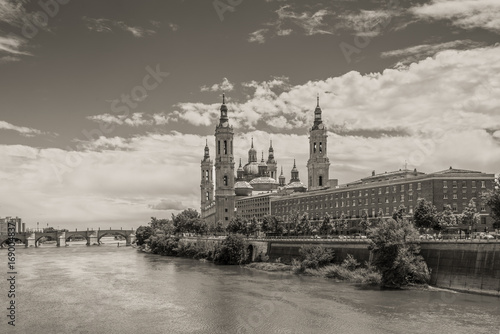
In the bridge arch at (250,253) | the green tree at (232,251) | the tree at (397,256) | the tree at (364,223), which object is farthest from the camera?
the tree at (364,223)

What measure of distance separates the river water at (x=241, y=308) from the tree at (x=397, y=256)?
2.91 meters

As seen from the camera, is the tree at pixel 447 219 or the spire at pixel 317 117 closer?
the tree at pixel 447 219

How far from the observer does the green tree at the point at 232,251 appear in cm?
10550

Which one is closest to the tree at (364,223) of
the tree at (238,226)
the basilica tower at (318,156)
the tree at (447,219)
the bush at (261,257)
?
the tree at (447,219)

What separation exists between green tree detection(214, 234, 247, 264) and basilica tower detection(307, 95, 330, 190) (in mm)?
82868

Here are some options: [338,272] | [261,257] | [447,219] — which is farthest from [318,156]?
[338,272]

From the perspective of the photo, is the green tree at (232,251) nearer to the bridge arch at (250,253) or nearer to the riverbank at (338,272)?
the bridge arch at (250,253)

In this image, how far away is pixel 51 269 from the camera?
339ft

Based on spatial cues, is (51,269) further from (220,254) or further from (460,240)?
(460,240)

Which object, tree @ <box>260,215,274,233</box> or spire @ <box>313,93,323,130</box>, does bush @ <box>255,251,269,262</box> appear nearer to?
tree @ <box>260,215,274,233</box>

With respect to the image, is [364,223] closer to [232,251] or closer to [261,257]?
[261,257]

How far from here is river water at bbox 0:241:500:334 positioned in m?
46.5

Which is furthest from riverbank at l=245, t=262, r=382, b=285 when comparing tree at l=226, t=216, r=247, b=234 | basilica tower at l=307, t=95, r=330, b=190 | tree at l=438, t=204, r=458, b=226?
basilica tower at l=307, t=95, r=330, b=190

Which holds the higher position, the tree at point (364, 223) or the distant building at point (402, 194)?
the distant building at point (402, 194)
